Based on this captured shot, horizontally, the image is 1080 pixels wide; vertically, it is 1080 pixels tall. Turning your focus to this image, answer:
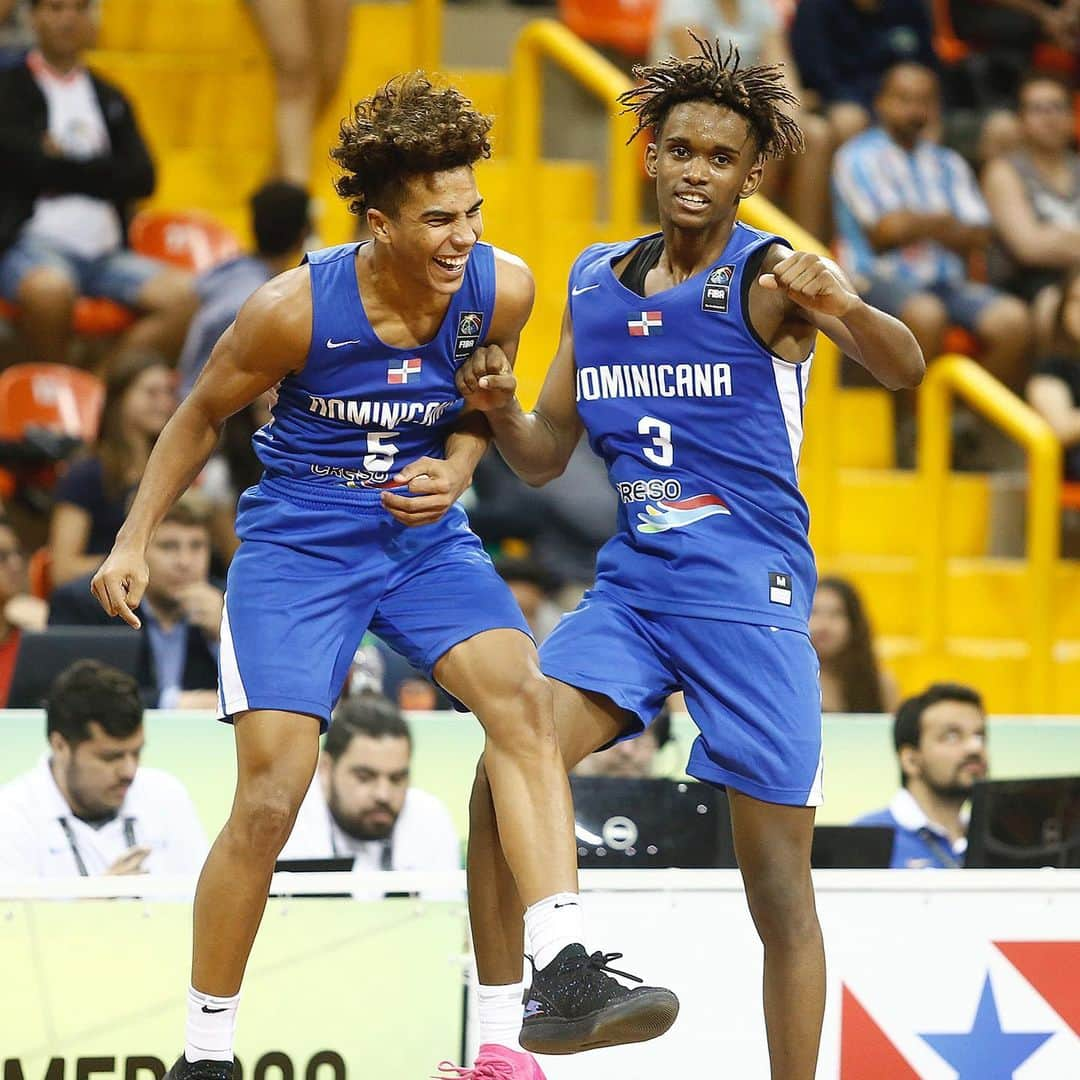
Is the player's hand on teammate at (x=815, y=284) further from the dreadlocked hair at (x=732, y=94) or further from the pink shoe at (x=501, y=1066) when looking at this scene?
the pink shoe at (x=501, y=1066)

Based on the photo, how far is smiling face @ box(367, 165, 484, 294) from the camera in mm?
4020

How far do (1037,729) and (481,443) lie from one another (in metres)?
2.67

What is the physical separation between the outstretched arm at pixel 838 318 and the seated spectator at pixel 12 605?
331 centimetres

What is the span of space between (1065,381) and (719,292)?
4.77 meters

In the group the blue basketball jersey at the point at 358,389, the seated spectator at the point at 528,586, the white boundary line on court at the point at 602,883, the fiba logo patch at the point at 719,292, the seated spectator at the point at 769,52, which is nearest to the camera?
the blue basketball jersey at the point at 358,389

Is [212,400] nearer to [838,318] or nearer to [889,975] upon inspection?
[838,318]

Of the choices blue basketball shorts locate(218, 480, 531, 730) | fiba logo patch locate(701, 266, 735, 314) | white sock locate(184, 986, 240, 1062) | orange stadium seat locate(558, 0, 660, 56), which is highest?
orange stadium seat locate(558, 0, 660, 56)

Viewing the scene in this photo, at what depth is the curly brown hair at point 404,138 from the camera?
4012 millimetres

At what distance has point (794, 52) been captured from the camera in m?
9.72

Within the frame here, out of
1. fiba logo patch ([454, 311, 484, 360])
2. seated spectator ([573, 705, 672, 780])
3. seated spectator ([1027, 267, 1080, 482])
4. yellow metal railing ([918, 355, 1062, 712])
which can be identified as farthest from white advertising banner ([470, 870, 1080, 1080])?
seated spectator ([1027, 267, 1080, 482])

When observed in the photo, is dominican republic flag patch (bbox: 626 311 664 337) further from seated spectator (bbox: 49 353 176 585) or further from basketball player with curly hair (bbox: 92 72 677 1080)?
seated spectator (bbox: 49 353 176 585)

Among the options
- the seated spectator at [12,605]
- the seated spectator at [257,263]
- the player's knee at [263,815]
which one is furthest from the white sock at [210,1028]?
the seated spectator at [257,263]

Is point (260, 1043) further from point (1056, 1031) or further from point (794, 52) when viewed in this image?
point (794, 52)

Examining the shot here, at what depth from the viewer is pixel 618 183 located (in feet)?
29.2
